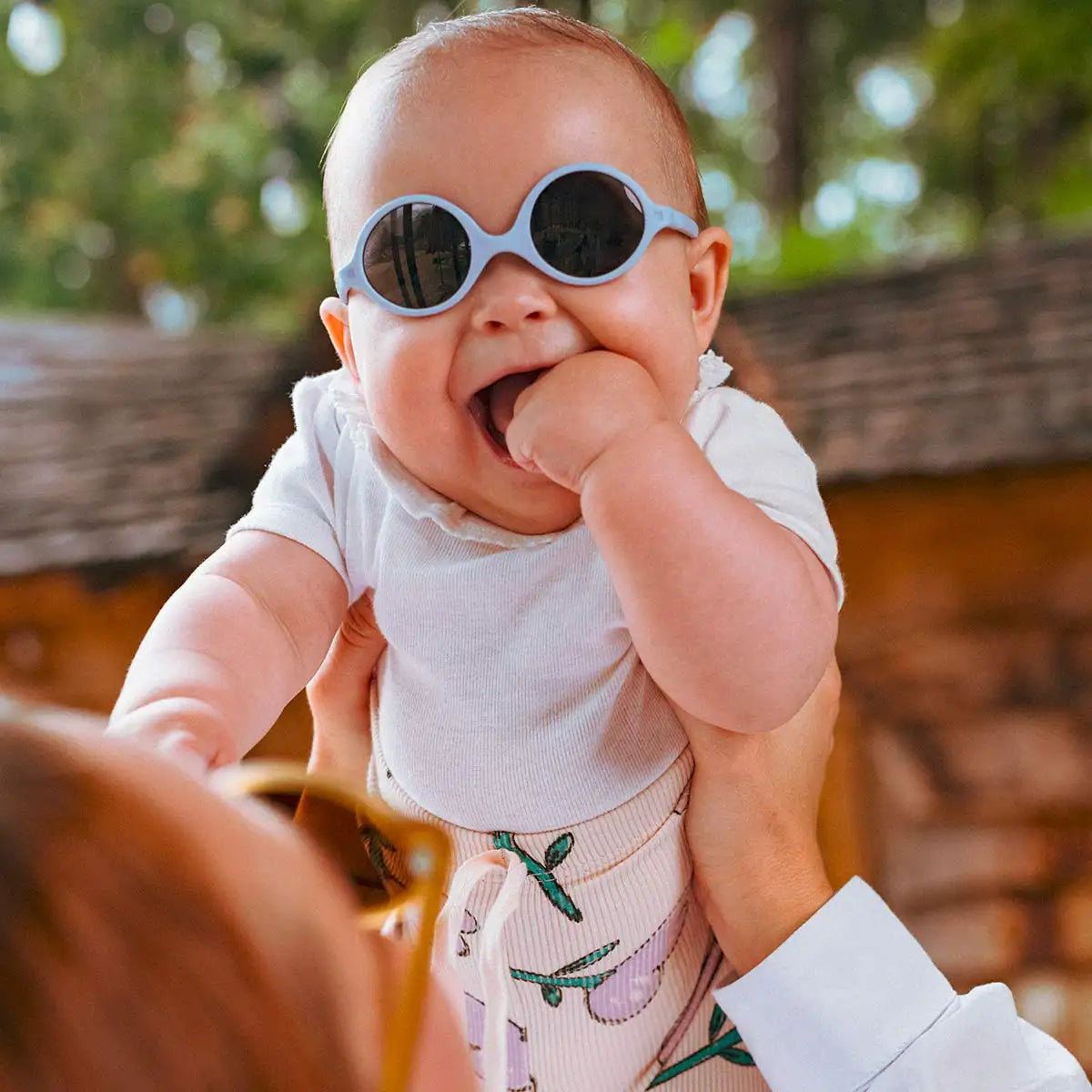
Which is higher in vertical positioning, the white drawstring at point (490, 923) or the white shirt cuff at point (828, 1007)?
the white drawstring at point (490, 923)

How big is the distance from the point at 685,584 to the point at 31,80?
11.6m

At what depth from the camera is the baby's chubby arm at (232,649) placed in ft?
2.93

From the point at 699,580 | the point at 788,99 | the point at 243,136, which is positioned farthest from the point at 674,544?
the point at 243,136

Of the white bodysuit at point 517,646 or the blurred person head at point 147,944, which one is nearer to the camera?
the blurred person head at point 147,944

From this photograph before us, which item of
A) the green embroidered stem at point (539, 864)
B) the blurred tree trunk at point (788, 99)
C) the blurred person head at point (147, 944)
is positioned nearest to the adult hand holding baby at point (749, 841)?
the green embroidered stem at point (539, 864)

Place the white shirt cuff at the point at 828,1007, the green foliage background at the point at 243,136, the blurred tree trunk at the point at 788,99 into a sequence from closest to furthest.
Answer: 1. the white shirt cuff at the point at 828,1007
2. the blurred tree trunk at the point at 788,99
3. the green foliage background at the point at 243,136

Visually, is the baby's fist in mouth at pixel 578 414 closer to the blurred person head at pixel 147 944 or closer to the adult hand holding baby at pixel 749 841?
the adult hand holding baby at pixel 749 841

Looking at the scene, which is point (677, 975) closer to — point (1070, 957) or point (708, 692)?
point (708, 692)

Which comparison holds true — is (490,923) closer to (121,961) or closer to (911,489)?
(121,961)

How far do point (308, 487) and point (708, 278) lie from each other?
42 cm

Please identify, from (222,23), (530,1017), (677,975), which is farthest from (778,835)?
(222,23)

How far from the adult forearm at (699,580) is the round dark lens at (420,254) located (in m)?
0.19

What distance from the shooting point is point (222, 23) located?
424 inches

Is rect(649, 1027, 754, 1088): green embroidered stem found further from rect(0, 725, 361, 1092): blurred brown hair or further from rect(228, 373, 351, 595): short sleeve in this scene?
rect(0, 725, 361, 1092): blurred brown hair
